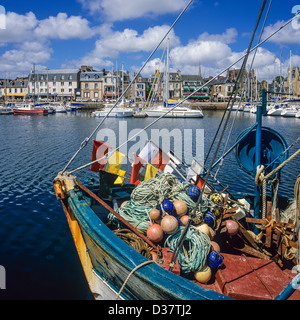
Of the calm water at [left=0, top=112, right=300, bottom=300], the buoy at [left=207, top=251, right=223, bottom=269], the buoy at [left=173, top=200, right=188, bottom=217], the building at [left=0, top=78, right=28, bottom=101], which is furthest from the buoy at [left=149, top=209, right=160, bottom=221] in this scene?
the building at [left=0, top=78, right=28, bottom=101]

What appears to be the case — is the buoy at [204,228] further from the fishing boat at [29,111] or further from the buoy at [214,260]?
the fishing boat at [29,111]

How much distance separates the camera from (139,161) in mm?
8789

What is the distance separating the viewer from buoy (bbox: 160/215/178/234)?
5520 millimetres

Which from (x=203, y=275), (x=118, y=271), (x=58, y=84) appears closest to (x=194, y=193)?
(x=203, y=275)

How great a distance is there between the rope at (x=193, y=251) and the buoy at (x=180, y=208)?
0.73 m

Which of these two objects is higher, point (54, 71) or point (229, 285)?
point (54, 71)

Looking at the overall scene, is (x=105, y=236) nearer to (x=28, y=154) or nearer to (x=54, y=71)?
(x=28, y=154)

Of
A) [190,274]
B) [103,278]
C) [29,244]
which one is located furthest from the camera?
[29,244]

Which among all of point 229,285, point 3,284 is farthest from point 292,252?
point 3,284

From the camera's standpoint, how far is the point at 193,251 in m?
5.02

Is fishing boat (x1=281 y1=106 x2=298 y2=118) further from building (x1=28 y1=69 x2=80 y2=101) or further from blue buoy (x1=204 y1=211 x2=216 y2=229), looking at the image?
building (x1=28 y1=69 x2=80 y2=101)

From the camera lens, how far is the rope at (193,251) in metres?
4.90

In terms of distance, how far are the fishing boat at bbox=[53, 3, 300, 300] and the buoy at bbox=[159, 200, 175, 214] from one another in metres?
0.01

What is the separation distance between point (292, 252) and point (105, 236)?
4.43 metres
